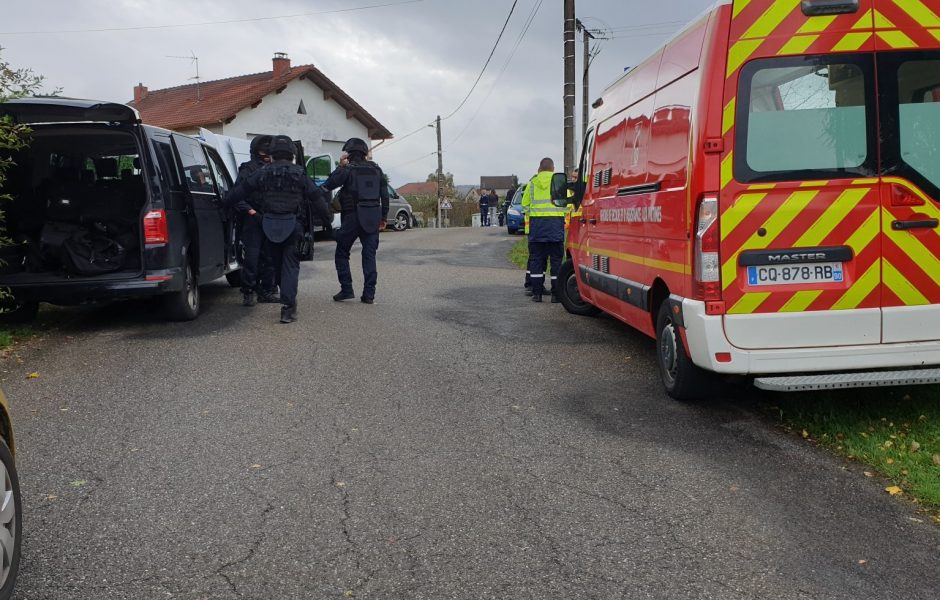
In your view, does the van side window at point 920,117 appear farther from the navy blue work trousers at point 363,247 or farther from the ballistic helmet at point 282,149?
the navy blue work trousers at point 363,247

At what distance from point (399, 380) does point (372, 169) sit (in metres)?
4.39

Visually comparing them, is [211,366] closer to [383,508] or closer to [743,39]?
[383,508]

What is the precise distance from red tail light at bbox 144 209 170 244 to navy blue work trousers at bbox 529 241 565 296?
435 centimetres

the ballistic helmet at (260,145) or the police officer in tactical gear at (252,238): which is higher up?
the ballistic helmet at (260,145)

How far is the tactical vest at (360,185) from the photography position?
10.2 m

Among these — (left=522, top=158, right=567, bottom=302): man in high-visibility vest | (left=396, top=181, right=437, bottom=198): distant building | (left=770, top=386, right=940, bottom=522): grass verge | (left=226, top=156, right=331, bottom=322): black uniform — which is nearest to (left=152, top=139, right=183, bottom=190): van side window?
(left=226, top=156, right=331, bottom=322): black uniform

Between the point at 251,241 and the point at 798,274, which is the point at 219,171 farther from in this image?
the point at 798,274

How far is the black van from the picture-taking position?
8016 mm

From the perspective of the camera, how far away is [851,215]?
4.86m

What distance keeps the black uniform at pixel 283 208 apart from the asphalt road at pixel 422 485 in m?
1.49

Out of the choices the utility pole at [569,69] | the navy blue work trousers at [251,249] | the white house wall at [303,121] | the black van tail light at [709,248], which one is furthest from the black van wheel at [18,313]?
the white house wall at [303,121]

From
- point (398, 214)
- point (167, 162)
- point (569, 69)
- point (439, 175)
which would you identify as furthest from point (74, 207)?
point (439, 175)

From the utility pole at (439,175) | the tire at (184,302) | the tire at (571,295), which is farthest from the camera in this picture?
the utility pole at (439,175)

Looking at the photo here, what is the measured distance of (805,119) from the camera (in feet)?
16.1
